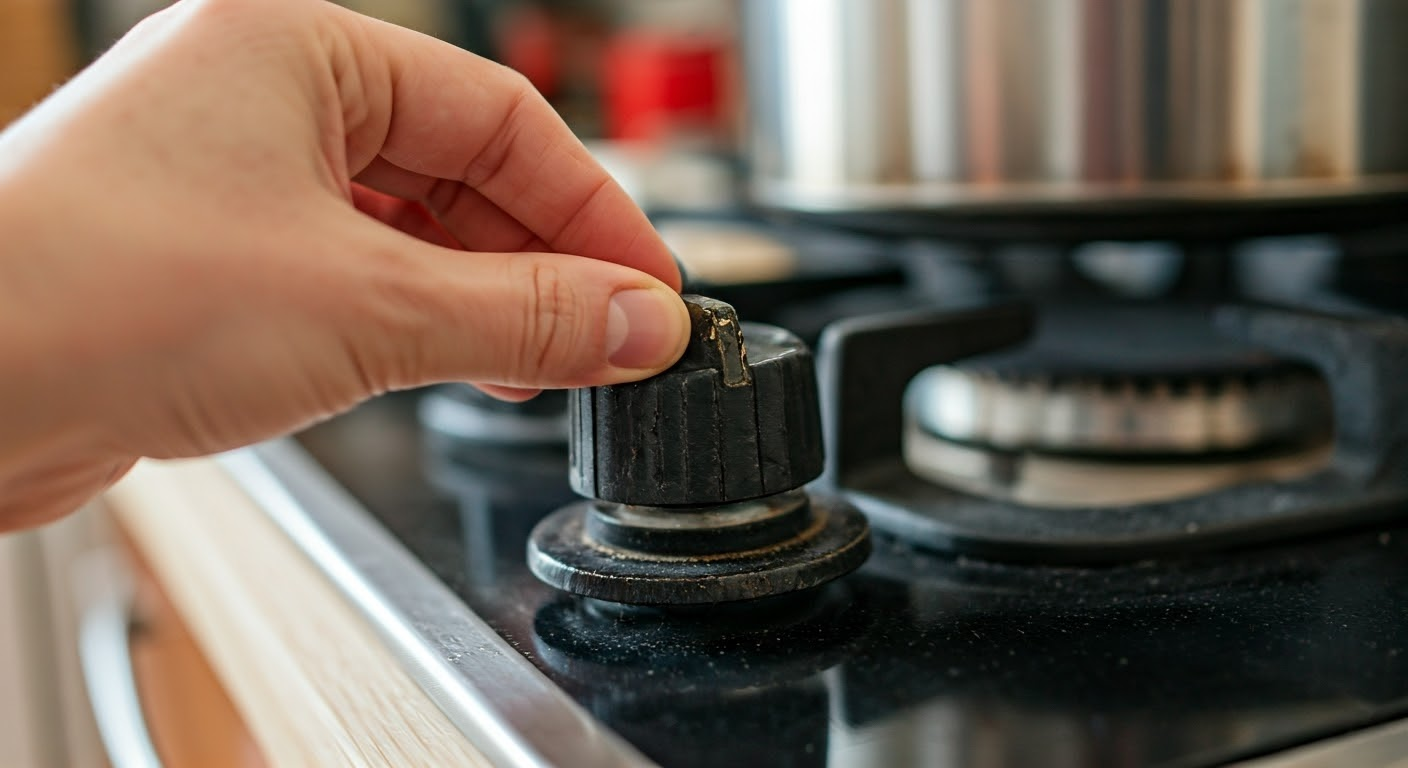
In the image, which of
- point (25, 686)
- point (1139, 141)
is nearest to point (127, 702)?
point (25, 686)

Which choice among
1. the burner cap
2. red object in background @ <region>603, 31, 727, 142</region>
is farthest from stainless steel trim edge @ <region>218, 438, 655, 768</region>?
red object in background @ <region>603, 31, 727, 142</region>

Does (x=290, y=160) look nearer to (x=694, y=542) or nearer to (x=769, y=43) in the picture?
(x=694, y=542)

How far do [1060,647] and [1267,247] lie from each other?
36 cm

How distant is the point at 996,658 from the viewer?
1.08 feet

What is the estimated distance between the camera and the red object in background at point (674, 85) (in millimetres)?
1433

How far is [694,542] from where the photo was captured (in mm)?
362

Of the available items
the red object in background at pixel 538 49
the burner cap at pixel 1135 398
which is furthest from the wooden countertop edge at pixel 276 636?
the red object in background at pixel 538 49

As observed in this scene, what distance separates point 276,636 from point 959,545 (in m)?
0.24

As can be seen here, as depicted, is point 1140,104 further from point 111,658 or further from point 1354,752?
point 111,658

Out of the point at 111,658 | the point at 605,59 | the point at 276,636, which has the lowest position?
the point at 111,658

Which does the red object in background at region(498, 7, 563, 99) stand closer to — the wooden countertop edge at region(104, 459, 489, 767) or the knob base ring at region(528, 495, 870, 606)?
the wooden countertop edge at region(104, 459, 489, 767)

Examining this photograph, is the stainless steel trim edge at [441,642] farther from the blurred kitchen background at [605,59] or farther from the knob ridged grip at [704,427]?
the blurred kitchen background at [605,59]

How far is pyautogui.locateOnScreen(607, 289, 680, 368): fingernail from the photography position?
0.34 meters

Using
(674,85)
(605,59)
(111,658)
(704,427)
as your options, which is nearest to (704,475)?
(704,427)
